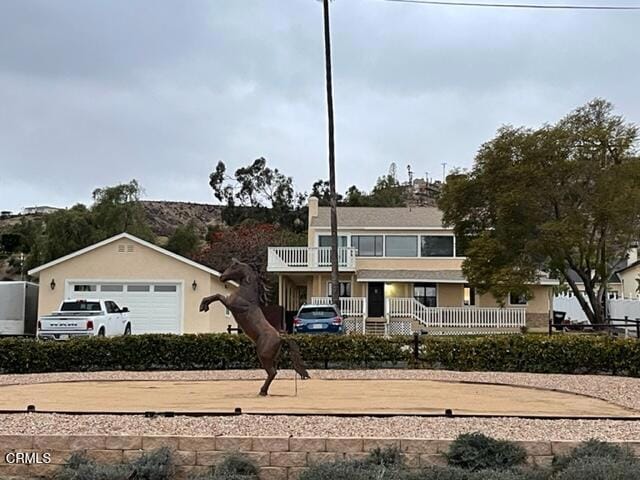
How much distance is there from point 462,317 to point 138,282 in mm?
13632

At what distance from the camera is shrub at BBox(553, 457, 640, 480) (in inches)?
223

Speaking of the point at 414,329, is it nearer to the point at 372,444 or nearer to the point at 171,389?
the point at 171,389

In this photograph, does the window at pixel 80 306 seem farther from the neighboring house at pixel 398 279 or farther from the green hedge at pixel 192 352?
the neighboring house at pixel 398 279

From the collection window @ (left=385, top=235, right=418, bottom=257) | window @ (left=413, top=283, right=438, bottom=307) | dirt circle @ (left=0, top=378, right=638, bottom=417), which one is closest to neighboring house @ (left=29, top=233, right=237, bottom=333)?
window @ (left=413, top=283, right=438, bottom=307)

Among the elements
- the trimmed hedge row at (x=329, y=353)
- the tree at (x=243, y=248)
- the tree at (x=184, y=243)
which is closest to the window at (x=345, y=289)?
the tree at (x=243, y=248)

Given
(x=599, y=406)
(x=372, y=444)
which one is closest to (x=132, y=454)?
(x=372, y=444)

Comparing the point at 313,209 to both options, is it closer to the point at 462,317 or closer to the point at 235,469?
the point at 462,317

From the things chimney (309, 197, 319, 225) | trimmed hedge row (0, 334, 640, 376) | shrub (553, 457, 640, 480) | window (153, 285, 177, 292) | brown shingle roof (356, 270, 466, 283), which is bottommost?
shrub (553, 457, 640, 480)

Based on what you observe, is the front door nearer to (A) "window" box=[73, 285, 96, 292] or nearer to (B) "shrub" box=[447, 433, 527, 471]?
(A) "window" box=[73, 285, 96, 292]

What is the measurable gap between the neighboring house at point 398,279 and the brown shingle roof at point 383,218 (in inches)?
1.8

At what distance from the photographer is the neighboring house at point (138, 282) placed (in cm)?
2514

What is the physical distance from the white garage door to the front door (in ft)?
35.0

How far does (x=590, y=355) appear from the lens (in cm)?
1492

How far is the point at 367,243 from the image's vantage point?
34.7 metres
